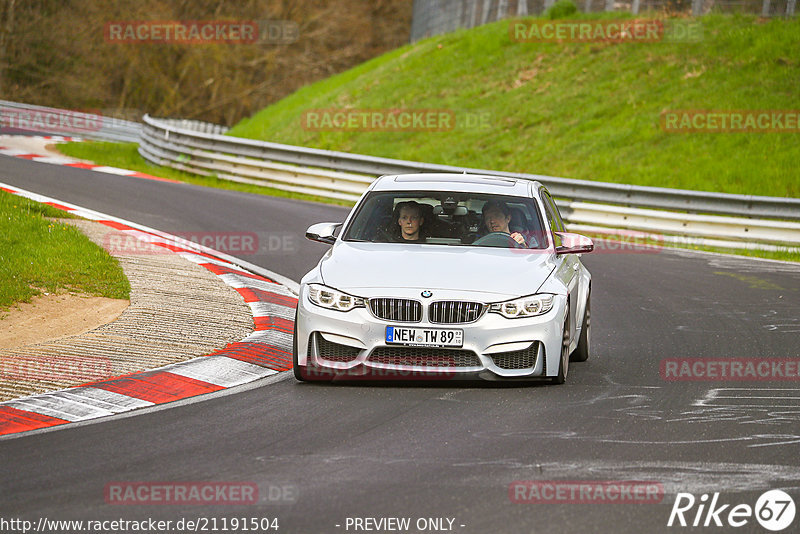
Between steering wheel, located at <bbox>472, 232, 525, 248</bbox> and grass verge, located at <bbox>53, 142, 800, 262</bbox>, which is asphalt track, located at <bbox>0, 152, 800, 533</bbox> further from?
grass verge, located at <bbox>53, 142, 800, 262</bbox>

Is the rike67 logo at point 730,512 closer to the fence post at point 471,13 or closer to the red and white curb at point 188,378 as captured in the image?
A: the red and white curb at point 188,378

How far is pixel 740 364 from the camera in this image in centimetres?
967

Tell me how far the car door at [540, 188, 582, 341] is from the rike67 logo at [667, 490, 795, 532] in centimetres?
325

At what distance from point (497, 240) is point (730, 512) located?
13.5ft

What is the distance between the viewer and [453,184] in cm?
967

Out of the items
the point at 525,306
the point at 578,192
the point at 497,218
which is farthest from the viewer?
the point at 578,192

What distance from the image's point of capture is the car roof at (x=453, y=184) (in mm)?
9562

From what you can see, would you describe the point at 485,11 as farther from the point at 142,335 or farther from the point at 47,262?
the point at 142,335

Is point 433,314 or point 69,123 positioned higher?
point 69,123

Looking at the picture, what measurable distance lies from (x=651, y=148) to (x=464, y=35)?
13984 millimetres

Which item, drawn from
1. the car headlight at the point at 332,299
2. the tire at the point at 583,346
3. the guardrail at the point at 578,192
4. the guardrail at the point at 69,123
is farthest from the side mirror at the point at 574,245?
the guardrail at the point at 69,123

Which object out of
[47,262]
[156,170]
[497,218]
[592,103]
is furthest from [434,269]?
[592,103]

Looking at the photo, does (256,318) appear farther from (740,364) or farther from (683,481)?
(683,481)

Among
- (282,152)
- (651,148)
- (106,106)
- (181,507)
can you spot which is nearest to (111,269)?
(181,507)
